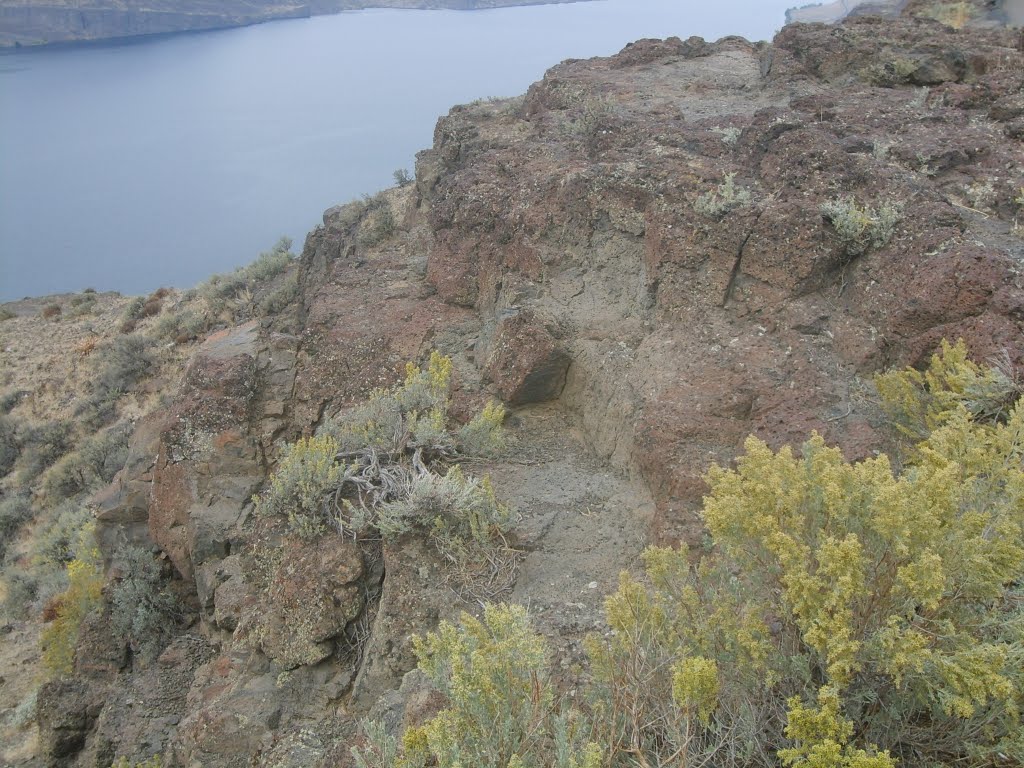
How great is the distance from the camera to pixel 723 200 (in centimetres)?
540

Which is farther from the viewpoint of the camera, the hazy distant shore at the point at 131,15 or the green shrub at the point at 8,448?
the hazy distant shore at the point at 131,15

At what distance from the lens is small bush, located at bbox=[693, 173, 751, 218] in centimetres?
536

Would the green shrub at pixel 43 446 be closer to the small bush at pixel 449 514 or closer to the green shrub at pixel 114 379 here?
the green shrub at pixel 114 379

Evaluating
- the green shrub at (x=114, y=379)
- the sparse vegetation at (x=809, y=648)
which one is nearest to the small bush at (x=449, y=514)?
the sparse vegetation at (x=809, y=648)

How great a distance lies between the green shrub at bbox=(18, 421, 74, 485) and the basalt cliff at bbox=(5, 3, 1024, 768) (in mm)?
5235

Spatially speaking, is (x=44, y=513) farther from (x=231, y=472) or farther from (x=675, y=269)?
(x=675, y=269)

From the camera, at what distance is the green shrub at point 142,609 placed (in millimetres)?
6098

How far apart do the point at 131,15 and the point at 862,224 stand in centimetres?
4412

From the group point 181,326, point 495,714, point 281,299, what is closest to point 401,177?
point 281,299

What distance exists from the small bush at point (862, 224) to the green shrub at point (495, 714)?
3487 mm

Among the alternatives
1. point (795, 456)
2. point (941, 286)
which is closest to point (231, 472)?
point (795, 456)

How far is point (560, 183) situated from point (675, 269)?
156cm

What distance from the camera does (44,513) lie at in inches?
410

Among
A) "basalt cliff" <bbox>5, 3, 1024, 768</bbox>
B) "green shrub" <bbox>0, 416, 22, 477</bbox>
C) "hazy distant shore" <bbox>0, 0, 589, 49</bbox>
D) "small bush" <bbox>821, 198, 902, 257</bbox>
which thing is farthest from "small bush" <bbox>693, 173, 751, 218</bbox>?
"hazy distant shore" <bbox>0, 0, 589, 49</bbox>
